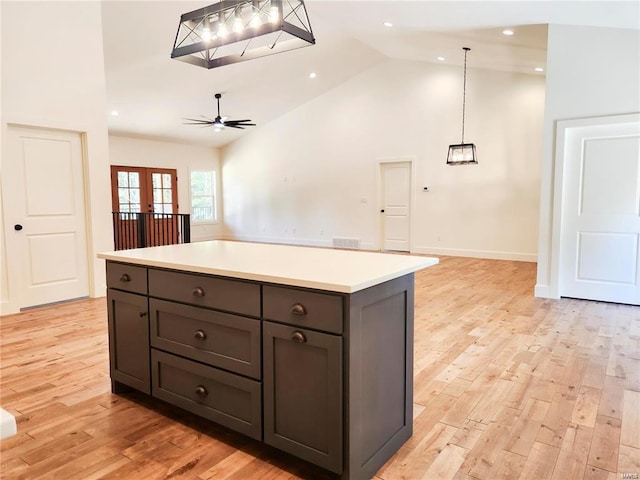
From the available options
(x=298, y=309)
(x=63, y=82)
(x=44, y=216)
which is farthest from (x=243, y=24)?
(x=44, y=216)

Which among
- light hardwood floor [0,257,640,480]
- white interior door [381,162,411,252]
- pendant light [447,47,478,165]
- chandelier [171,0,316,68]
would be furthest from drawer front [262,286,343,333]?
white interior door [381,162,411,252]

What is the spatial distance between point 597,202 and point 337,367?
442 centimetres

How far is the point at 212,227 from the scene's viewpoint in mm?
12367

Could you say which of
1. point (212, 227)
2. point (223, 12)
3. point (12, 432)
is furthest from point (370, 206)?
point (12, 432)

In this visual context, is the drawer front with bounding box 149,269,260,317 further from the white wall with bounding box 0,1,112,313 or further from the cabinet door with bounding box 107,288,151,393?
the white wall with bounding box 0,1,112,313

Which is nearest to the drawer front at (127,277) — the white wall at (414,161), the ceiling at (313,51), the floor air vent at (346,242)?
the ceiling at (313,51)

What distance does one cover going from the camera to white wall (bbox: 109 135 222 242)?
1020 cm

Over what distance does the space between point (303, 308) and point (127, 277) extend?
128cm

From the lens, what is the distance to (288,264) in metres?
2.05

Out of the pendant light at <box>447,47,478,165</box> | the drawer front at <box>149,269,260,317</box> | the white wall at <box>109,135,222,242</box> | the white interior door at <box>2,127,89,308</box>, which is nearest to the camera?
the drawer front at <box>149,269,260,317</box>

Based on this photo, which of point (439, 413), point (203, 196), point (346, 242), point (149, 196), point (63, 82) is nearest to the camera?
point (439, 413)

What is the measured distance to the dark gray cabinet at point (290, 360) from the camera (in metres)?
1.67

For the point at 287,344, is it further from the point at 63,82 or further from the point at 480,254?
the point at 480,254

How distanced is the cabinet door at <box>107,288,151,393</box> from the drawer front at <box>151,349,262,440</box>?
0.34ft
